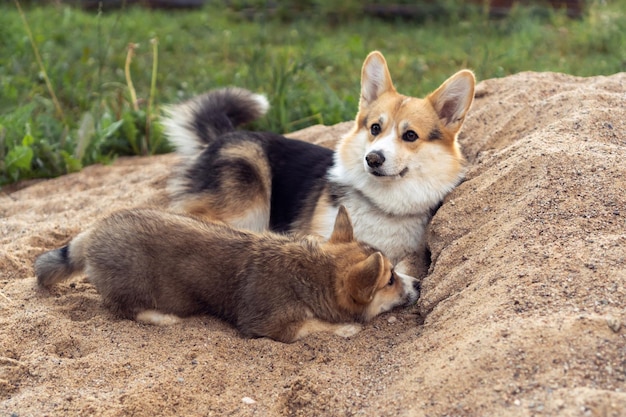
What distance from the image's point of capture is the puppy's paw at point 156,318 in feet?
13.4

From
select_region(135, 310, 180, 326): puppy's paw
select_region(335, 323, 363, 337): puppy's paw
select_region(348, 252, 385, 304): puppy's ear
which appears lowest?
select_region(135, 310, 180, 326): puppy's paw

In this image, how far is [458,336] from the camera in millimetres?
3244

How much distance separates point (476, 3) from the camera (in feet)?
37.3

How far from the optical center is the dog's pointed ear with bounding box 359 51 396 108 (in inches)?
197

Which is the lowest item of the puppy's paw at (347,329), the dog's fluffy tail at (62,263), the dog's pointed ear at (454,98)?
the puppy's paw at (347,329)

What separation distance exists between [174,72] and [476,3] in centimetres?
503

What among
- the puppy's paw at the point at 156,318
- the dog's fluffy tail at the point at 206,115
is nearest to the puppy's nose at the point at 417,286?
the puppy's paw at the point at 156,318

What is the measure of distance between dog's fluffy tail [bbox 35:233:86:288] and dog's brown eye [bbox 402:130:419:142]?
212cm

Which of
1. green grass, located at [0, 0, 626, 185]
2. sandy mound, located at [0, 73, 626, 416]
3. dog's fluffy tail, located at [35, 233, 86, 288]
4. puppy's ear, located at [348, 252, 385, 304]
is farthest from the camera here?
green grass, located at [0, 0, 626, 185]

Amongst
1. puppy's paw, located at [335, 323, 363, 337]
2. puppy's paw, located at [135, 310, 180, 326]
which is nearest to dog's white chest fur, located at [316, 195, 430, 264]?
puppy's paw, located at [335, 323, 363, 337]

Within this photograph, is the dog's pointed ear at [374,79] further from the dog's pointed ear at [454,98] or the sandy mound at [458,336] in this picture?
the sandy mound at [458,336]

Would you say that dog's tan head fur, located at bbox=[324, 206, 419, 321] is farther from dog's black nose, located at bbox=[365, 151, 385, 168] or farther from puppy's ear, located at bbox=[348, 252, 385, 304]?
dog's black nose, located at bbox=[365, 151, 385, 168]

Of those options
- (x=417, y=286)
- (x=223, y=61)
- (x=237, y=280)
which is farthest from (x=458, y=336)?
(x=223, y=61)

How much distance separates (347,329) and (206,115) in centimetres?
275
